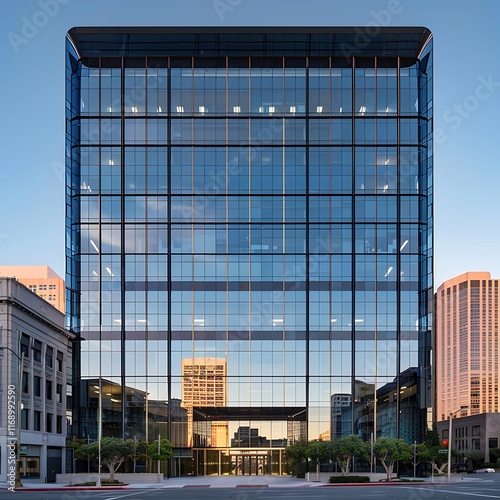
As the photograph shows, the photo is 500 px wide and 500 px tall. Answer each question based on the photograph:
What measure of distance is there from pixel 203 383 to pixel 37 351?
67.3 feet

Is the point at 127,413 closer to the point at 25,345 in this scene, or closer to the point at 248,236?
the point at 25,345

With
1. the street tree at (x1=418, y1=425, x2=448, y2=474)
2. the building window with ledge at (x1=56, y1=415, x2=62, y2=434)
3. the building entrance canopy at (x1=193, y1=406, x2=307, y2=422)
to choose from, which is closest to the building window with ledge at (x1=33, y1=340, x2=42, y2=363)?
the building window with ledge at (x1=56, y1=415, x2=62, y2=434)

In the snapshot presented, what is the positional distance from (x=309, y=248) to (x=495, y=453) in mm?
92787

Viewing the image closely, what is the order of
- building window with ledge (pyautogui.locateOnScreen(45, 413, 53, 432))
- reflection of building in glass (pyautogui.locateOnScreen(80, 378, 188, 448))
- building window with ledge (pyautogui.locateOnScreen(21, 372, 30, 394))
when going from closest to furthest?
building window with ledge (pyautogui.locateOnScreen(21, 372, 30, 394)), building window with ledge (pyautogui.locateOnScreen(45, 413, 53, 432)), reflection of building in glass (pyautogui.locateOnScreen(80, 378, 188, 448))

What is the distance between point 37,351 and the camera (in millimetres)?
74625

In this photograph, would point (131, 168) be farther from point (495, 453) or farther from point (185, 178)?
point (495, 453)

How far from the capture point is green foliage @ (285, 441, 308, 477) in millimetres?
78506

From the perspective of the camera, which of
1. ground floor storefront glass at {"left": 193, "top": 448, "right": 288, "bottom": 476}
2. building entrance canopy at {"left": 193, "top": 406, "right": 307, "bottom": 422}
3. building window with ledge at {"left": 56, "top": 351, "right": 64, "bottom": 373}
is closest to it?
building window with ledge at {"left": 56, "top": 351, "right": 64, "bottom": 373}

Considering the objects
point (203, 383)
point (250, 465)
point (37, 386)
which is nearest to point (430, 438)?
point (250, 465)

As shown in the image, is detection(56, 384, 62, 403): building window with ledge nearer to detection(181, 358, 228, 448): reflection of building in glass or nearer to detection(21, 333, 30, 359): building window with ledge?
detection(21, 333, 30, 359): building window with ledge

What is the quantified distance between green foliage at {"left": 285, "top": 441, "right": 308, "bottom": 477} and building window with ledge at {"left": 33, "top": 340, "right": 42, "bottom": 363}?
29016 mm

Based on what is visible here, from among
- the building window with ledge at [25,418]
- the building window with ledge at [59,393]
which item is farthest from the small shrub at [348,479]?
the building window with ledge at [59,393]

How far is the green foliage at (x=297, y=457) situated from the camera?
78506 mm

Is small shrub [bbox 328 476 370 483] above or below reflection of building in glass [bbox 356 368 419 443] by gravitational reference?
below
